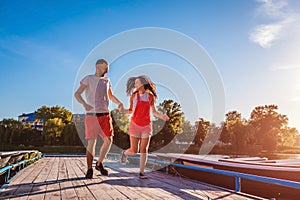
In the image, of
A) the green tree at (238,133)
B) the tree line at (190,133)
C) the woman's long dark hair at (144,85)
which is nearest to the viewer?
the woman's long dark hair at (144,85)

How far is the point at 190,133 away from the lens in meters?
35.9

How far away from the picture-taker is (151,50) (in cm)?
694

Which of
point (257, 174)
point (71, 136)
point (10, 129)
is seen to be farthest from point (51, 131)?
point (257, 174)

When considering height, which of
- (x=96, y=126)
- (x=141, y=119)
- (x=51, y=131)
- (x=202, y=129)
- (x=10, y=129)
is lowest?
(x=96, y=126)

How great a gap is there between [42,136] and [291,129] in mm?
33844

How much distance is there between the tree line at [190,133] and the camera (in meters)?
33.6

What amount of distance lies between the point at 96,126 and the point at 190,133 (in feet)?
108

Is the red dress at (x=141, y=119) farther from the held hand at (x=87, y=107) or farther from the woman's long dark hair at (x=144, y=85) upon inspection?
the held hand at (x=87, y=107)

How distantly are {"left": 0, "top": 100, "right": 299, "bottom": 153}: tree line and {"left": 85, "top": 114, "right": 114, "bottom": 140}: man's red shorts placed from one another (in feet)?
91.2

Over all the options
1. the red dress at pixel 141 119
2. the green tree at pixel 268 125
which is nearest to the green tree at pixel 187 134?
the green tree at pixel 268 125

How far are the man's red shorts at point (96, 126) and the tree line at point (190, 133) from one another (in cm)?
2778

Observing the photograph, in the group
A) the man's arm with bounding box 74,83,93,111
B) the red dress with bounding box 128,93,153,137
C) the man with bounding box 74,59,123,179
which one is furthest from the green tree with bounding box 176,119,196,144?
the man's arm with bounding box 74,83,93,111

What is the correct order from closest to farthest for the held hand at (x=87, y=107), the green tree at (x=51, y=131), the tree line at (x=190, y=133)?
the held hand at (x=87, y=107) < the tree line at (x=190, y=133) < the green tree at (x=51, y=131)

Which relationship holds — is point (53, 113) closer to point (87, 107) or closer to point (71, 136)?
point (71, 136)
